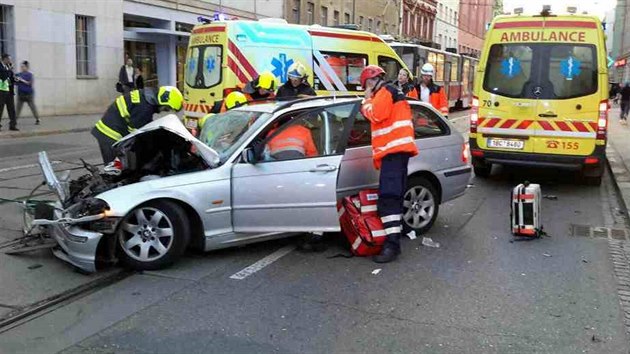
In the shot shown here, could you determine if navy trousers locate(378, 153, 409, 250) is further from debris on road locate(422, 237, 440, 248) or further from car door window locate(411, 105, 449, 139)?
car door window locate(411, 105, 449, 139)

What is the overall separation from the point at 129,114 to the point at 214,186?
1779 mm

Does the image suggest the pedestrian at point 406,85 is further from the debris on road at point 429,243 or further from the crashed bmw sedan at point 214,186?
the debris on road at point 429,243

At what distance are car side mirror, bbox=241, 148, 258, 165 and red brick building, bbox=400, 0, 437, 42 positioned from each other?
→ 1782 inches

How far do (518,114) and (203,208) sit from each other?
5712 mm

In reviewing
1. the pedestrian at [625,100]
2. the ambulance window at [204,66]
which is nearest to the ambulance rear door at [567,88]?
the ambulance window at [204,66]

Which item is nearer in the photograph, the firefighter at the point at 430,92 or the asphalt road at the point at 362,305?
the asphalt road at the point at 362,305

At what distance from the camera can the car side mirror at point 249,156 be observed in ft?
17.4

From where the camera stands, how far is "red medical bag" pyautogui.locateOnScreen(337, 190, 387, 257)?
18.2ft

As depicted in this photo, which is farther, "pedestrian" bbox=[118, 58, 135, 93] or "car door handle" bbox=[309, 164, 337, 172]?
"pedestrian" bbox=[118, 58, 135, 93]

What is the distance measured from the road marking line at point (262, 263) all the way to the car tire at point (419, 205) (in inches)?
50.4

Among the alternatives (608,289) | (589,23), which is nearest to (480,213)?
(608,289)

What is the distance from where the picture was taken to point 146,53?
2367 centimetres

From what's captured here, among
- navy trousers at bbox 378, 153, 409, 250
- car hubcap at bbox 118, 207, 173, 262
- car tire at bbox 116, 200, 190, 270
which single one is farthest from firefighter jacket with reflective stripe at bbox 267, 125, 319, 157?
car hubcap at bbox 118, 207, 173, 262

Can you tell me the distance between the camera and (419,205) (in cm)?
641
